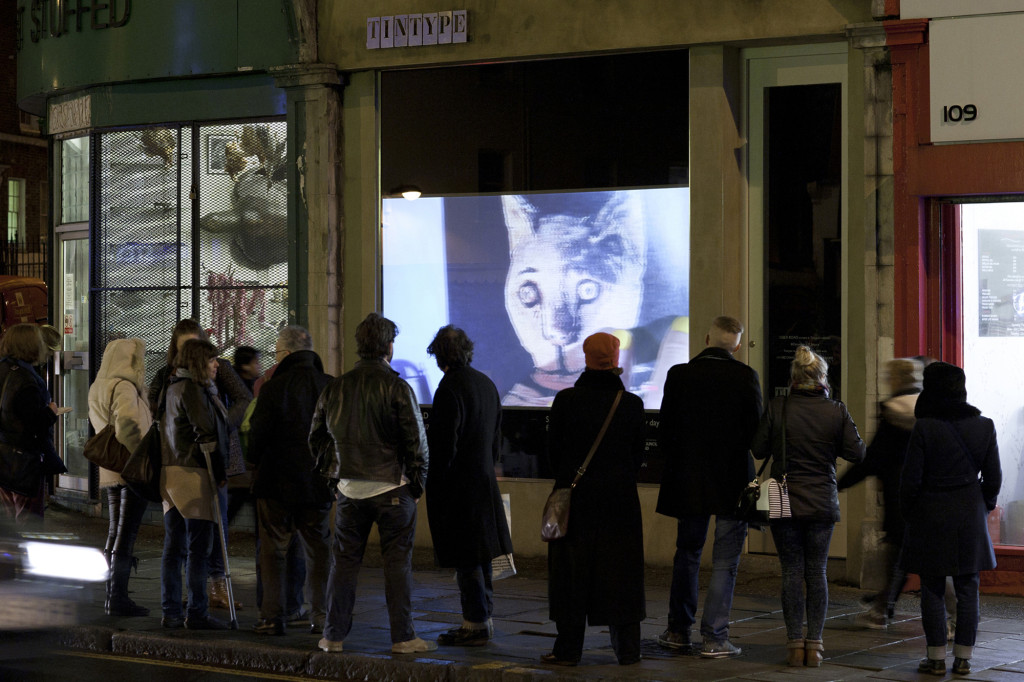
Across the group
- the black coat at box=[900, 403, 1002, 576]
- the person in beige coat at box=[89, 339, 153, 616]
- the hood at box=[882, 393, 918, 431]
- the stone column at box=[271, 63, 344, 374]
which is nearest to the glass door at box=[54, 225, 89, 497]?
the stone column at box=[271, 63, 344, 374]

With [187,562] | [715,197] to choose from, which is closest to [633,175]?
[715,197]

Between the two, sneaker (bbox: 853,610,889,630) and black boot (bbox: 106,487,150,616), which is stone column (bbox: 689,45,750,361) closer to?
sneaker (bbox: 853,610,889,630)

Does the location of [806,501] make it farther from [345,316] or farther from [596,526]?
[345,316]

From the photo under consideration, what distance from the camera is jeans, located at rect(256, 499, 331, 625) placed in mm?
8875

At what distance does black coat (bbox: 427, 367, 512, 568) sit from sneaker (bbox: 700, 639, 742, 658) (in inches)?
52.8

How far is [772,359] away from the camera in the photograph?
11586 mm

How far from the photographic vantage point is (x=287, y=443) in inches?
349

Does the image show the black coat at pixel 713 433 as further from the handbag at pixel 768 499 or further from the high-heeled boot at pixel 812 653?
the high-heeled boot at pixel 812 653

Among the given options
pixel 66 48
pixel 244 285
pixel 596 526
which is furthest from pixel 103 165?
pixel 596 526

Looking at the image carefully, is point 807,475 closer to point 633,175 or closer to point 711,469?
point 711,469

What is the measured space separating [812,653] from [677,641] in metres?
0.82

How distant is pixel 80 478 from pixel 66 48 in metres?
4.62

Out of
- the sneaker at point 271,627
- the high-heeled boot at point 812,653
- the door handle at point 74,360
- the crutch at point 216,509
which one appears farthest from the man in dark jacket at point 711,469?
the door handle at point 74,360

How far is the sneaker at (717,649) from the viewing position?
26.9 feet
